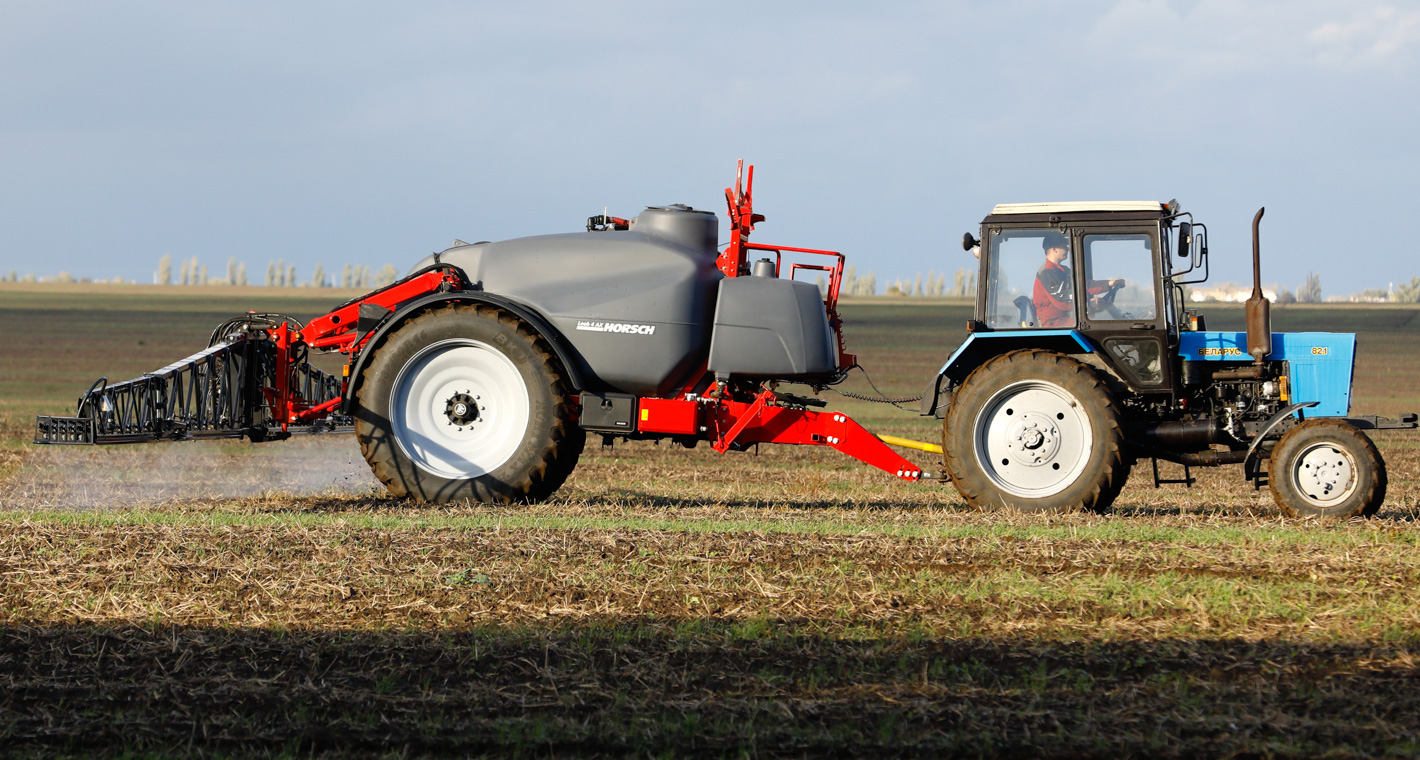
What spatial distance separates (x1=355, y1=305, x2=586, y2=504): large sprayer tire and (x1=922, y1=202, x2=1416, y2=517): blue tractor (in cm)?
305

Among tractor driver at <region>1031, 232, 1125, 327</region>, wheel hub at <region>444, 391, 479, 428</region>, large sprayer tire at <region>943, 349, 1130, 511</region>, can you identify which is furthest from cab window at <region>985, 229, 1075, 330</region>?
wheel hub at <region>444, 391, 479, 428</region>

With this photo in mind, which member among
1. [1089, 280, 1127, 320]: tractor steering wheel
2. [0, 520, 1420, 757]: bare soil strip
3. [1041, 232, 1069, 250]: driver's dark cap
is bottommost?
[0, 520, 1420, 757]: bare soil strip

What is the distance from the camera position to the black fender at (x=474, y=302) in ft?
32.0

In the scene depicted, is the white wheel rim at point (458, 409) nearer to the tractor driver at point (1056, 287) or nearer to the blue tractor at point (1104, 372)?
the blue tractor at point (1104, 372)

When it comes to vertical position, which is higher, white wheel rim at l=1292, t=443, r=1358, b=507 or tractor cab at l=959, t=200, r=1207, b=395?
tractor cab at l=959, t=200, r=1207, b=395

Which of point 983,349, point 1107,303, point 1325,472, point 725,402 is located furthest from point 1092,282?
point 725,402

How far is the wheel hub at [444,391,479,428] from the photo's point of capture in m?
9.91

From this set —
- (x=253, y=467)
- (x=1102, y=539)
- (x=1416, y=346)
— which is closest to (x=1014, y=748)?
(x=1102, y=539)

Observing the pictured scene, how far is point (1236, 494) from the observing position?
12.7 m

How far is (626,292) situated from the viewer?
32.2 feet

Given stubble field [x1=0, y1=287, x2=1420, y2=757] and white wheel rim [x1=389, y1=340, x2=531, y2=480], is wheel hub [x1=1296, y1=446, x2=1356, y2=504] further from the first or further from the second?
white wheel rim [x1=389, y1=340, x2=531, y2=480]

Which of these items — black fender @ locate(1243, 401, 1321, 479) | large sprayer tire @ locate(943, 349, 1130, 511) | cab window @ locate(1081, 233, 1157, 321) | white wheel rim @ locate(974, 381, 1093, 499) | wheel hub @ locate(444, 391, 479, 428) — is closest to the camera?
black fender @ locate(1243, 401, 1321, 479)

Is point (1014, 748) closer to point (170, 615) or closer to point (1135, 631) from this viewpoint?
point (1135, 631)

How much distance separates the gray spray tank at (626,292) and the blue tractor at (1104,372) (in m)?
2.02
